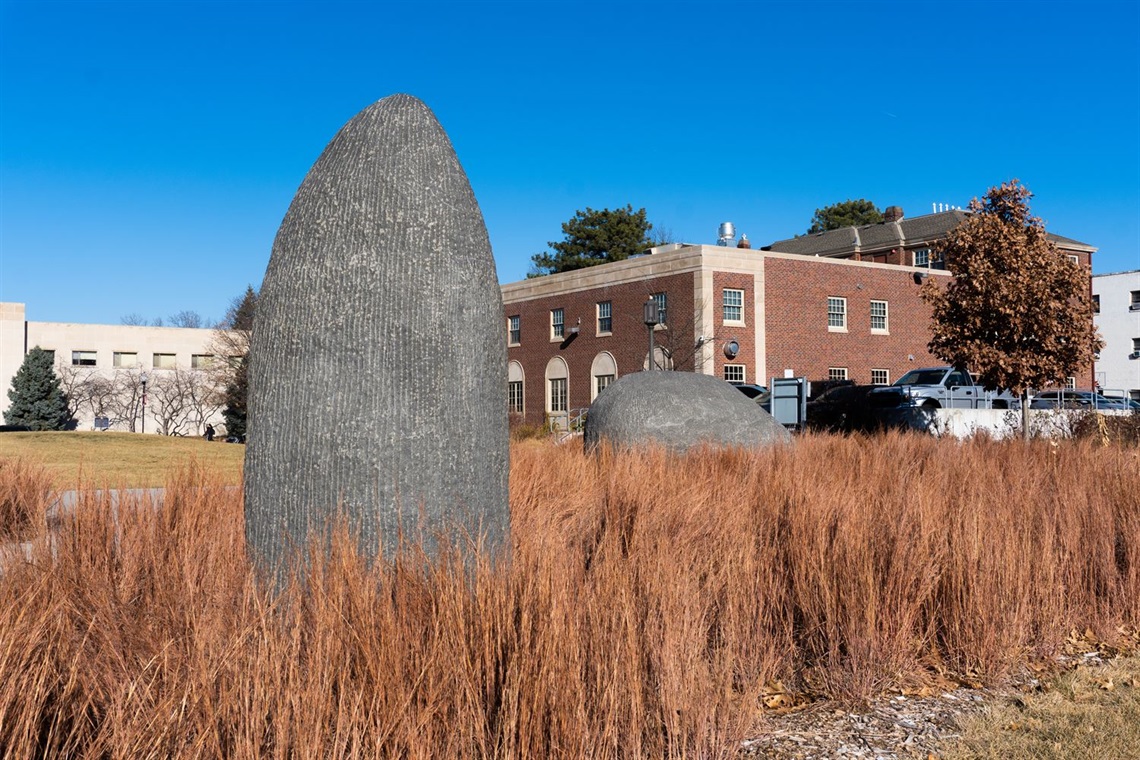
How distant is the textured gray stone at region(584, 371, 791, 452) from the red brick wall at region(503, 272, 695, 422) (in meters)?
25.2

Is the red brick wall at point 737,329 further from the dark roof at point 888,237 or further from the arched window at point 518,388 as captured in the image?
the dark roof at point 888,237

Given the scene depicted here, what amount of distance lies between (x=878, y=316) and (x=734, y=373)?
350 inches

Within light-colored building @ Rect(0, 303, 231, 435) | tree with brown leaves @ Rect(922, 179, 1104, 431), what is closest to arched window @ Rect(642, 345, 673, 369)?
tree with brown leaves @ Rect(922, 179, 1104, 431)

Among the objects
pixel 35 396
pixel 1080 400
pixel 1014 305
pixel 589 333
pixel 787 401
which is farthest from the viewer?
pixel 35 396

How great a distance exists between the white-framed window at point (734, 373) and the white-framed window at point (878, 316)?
785 centimetres

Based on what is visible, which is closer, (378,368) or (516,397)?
(378,368)

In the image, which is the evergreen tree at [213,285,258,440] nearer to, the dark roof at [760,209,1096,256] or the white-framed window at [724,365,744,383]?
the white-framed window at [724,365,744,383]

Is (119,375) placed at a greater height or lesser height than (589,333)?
lesser

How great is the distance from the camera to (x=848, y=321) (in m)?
41.5

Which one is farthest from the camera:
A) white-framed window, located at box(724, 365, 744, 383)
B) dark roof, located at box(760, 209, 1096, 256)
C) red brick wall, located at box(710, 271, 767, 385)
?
dark roof, located at box(760, 209, 1096, 256)

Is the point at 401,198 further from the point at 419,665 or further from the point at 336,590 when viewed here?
the point at 419,665

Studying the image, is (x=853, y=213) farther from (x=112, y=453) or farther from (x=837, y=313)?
(x=112, y=453)

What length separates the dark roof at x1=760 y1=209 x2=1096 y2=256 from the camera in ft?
177

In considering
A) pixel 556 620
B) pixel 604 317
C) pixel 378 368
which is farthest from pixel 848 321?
pixel 556 620
